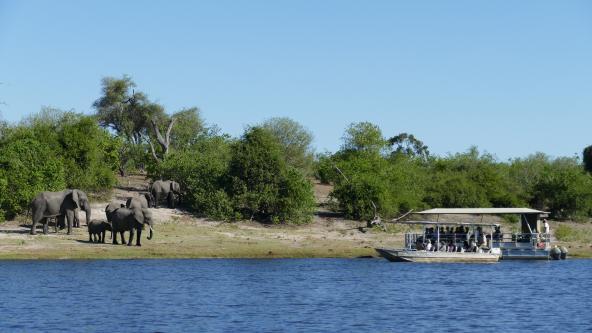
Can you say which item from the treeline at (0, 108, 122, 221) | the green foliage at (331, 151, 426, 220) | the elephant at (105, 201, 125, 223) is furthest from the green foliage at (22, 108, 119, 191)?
the green foliage at (331, 151, 426, 220)

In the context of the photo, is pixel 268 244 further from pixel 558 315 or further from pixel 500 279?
pixel 558 315

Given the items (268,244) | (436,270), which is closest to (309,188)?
(268,244)

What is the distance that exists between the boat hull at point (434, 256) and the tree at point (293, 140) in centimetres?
3726

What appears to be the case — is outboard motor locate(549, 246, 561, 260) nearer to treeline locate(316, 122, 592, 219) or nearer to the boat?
the boat

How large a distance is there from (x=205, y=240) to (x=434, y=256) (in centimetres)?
1398

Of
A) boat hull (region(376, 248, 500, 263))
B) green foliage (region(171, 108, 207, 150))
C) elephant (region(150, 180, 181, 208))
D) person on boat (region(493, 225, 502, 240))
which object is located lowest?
boat hull (region(376, 248, 500, 263))

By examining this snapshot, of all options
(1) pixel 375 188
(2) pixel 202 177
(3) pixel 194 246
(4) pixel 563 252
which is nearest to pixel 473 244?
(4) pixel 563 252

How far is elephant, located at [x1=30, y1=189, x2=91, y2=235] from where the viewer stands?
5969 cm

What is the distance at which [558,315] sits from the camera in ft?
133

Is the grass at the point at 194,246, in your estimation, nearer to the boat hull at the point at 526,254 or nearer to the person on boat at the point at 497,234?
the person on boat at the point at 497,234

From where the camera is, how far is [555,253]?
6331 cm

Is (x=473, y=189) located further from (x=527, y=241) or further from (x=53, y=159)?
(x=53, y=159)

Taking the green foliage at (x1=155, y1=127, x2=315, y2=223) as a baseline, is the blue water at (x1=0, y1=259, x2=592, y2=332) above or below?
below

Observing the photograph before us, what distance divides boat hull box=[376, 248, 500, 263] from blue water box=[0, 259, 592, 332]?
60cm
